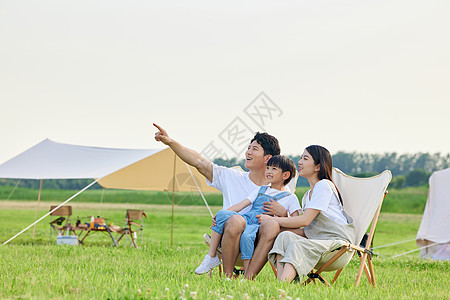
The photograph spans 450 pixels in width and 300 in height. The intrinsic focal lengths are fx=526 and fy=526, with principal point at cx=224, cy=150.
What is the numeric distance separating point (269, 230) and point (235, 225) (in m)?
0.19

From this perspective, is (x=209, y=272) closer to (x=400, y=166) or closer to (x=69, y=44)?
(x=69, y=44)

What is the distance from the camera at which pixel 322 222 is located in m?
3.10

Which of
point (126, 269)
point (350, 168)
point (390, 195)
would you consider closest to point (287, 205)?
point (126, 269)

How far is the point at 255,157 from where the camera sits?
11.2ft

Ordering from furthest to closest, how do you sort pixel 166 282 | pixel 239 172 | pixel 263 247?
pixel 239 172, pixel 263 247, pixel 166 282

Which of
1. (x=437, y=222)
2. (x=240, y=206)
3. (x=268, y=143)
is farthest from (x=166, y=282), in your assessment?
(x=437, y=222)

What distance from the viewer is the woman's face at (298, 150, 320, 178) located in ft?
10.3

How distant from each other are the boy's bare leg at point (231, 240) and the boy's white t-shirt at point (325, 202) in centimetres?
41

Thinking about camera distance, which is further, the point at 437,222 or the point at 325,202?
the point at 437,222

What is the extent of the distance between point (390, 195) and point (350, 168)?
12.1 ft

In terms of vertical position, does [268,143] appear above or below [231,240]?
above

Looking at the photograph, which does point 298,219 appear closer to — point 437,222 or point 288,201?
point 288,201

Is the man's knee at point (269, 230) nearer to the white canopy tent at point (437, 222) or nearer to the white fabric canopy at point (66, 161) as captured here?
the white fabric canopy at point (66, 161)

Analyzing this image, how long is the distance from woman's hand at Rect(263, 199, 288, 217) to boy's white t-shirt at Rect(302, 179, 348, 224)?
133 millimetres
